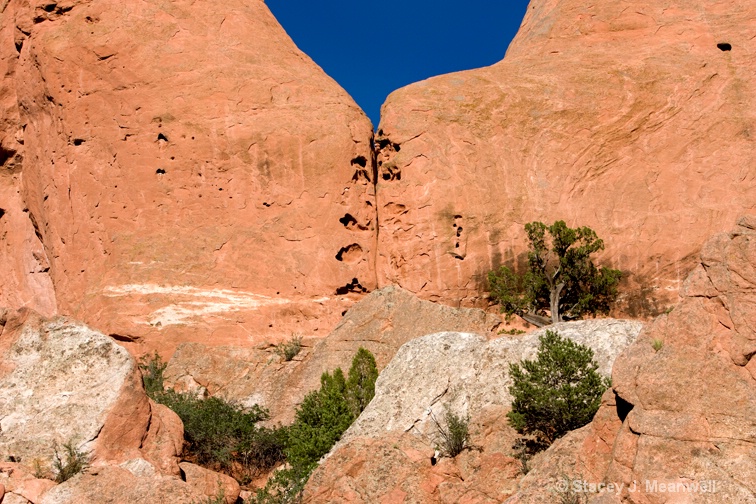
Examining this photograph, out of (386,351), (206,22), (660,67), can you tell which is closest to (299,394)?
(386,351)

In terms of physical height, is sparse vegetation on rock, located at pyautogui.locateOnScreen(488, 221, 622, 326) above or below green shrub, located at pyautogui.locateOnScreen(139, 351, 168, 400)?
above

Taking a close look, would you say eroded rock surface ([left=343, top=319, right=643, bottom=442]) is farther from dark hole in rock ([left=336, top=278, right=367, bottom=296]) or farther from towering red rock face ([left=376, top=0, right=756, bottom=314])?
towering red rock face ([left=376, top=0, right=756, bottom=314])

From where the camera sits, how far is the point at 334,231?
23047mm

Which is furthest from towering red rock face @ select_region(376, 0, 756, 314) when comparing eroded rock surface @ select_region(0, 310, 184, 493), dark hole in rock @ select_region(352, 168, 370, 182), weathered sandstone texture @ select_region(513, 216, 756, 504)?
weathered sandstone texture @ select_region(513, 216, 756, 504)

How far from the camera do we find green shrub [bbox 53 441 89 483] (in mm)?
12805

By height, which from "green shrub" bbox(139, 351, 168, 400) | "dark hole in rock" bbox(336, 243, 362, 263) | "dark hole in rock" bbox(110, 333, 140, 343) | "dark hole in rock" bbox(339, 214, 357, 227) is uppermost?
"dark hole in rock" bbox(339, 214, 357, 227)

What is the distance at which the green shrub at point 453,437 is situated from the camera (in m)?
13.2

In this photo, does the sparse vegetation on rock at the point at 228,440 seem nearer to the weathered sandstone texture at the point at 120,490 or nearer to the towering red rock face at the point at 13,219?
the weathered sandstone texture at the point at 120,490

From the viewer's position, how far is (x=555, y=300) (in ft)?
68.6

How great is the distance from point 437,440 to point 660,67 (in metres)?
14.4

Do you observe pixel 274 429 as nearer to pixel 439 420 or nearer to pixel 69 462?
pixel 439 420

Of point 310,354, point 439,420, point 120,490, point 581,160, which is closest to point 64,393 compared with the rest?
point 120,490

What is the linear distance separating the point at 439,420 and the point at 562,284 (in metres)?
7.45

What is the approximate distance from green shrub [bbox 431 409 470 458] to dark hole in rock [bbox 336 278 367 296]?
8.91 meters
